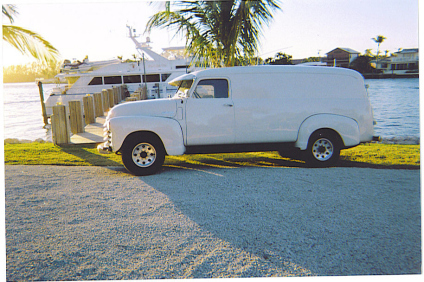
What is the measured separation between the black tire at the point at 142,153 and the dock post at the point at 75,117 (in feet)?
15.3

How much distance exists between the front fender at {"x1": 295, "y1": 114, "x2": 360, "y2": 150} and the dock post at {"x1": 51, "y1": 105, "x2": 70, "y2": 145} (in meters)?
5.77

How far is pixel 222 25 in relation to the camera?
9477 millimetres

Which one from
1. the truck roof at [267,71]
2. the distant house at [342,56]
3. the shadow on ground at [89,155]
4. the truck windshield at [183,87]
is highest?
the distant house at [342,56]

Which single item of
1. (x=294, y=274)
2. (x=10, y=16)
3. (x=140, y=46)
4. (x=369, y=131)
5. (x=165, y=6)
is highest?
(x=140, y=46)

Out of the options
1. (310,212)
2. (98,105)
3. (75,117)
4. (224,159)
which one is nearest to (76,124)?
(75,117)

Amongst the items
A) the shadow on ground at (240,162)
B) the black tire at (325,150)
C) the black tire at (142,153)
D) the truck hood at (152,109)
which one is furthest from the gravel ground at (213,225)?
the truck hood at (152,109)

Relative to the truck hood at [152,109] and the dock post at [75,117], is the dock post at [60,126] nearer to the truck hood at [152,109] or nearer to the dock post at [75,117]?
the dock post at [75,117]

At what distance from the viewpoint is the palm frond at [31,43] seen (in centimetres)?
691

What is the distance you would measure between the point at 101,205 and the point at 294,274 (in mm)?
2718

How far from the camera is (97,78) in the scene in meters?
24.8

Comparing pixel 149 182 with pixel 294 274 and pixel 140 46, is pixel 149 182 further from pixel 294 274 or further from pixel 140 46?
pixel 140 46

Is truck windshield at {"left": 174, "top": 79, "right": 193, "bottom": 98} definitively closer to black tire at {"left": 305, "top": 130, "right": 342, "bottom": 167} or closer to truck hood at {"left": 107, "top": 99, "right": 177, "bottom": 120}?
truck hood at {"left": 107, "top": 99, "right": 177, "bottom": 120}

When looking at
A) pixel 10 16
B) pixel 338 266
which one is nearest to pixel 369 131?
pixel 338 266

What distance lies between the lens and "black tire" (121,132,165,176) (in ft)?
18.9
